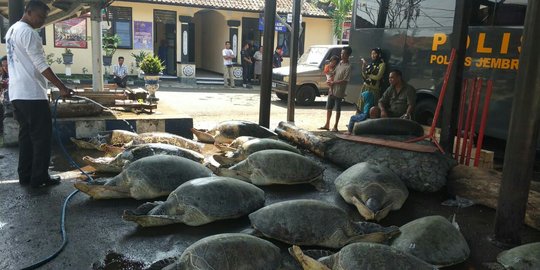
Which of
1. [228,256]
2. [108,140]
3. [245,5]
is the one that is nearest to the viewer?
[228,256]

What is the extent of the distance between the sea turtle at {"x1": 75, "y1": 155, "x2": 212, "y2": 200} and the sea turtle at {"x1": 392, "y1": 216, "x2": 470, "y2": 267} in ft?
7.35

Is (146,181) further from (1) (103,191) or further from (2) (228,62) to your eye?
(2) (228,62)

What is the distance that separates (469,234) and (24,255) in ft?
12.8

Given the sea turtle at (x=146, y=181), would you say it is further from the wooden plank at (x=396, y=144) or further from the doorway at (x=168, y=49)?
the doorway at (x=168, y=49)

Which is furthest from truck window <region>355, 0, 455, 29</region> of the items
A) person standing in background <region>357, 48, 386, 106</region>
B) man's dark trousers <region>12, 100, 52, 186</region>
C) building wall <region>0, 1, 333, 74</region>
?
building wall <region>0, 1, 333, 74</region>

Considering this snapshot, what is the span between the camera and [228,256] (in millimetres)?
2871

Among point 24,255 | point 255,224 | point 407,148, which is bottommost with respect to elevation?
point 24,255

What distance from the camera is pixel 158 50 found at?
2153 cm

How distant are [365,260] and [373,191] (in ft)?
5.78

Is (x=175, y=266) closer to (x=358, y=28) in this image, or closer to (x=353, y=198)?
(x=353, y=198)

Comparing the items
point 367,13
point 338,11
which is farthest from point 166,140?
point 338,11

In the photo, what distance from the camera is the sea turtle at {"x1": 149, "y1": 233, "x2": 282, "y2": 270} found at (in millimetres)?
2848

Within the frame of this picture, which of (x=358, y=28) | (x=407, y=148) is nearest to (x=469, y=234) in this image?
(x=407, y=148)

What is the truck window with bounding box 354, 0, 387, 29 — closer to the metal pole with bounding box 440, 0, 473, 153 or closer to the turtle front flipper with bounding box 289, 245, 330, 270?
the metal pole with bounding box 440, 0, 473, 153
